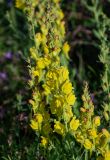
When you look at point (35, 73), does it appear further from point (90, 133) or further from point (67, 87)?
point (90, 133)

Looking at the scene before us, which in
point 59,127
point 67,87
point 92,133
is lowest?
point 92,133

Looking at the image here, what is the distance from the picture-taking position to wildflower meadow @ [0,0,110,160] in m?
2.91

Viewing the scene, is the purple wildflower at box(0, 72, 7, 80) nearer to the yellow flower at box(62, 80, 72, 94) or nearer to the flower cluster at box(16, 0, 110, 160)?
the flower cluster at box(16, 0, 110, 160)

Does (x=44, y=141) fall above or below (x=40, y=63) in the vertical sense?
below

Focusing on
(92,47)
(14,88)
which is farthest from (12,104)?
(92,47)

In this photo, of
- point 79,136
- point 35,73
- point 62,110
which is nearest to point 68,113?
point 62,110

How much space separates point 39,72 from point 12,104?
1.79 meters

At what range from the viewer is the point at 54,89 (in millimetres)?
2967

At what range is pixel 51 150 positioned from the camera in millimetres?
3508

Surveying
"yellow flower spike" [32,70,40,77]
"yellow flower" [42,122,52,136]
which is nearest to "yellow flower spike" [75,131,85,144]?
"yellow flower" [42,122,52,136]

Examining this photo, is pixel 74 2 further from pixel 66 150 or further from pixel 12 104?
pixel 66 150

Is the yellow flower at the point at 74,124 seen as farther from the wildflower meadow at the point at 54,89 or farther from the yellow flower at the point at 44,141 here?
the yellow flower at the point at 44,141

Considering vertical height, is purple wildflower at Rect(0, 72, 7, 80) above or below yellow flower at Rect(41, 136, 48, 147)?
above

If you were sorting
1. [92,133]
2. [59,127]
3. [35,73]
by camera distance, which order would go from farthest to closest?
[35,73]
[59,127]
[92,133]
